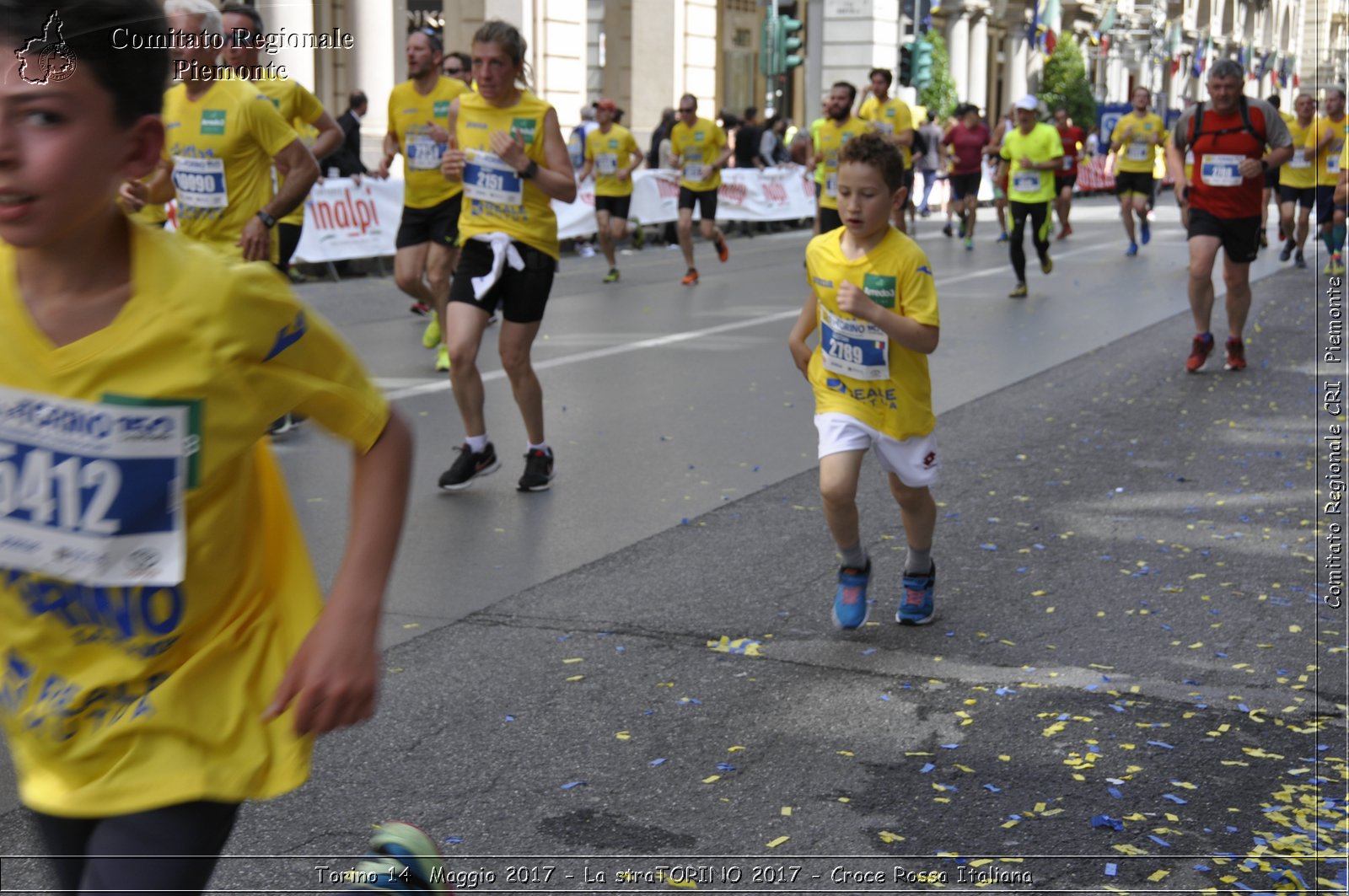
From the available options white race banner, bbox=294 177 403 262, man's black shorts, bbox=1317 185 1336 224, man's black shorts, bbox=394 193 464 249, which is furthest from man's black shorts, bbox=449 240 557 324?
man's black shorts, bbox=1317 185 1336 224

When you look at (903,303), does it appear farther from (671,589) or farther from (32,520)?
(32,520)

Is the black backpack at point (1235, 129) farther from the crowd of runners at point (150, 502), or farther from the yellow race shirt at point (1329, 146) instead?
the crowd of runners at point (150, 502)

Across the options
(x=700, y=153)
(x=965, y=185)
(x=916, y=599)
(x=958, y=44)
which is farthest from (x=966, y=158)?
(x=958, y=44)

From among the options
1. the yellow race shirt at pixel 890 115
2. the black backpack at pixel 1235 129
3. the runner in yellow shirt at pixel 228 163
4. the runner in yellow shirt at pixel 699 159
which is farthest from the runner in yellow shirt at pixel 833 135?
the runner in yellow shirt at pixel 228 163

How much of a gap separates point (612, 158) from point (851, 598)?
1341 cm

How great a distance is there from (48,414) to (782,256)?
20.0 meters

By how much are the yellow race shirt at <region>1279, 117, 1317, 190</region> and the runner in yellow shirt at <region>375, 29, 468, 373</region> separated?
38.0ft

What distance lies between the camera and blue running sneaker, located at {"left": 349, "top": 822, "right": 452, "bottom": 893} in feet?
6.47

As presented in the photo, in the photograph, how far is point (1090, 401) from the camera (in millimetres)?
10023

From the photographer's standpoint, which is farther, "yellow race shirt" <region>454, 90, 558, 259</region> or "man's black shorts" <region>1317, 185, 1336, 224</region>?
"man's black shorts" <region>1317, 185, 1336, 224</region>

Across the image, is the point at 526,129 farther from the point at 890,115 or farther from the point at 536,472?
the point at 890,115

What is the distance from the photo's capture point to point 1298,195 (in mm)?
19953

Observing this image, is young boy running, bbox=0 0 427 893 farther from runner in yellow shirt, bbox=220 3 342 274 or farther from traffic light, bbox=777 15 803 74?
traffic light, bbox=777 15 803 74

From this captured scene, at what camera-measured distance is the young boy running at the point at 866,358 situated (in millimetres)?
5027
